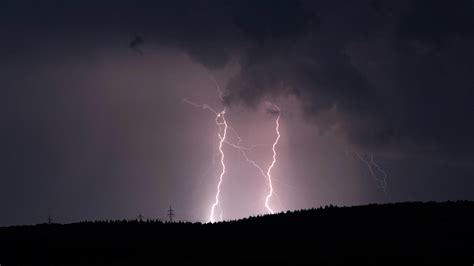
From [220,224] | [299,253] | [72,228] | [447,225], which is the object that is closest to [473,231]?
[447,225]

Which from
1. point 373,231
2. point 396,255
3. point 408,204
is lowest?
point 396,255

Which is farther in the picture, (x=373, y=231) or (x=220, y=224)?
(x=220, y=224)

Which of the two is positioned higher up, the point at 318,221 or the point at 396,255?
the point at 318,221

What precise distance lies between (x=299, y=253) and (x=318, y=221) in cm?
895

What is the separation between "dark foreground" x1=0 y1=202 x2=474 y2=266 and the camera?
103 ft

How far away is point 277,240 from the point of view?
36312mm

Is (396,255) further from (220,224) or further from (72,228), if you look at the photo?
(72,228)

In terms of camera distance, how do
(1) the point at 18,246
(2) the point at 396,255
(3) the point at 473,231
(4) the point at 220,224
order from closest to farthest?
1. (2) the point at 396,255
2. (3) the point at 473,231
3. (1) the point at 18,246
4. (4) the point at 220,224

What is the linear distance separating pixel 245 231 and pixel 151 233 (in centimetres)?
498

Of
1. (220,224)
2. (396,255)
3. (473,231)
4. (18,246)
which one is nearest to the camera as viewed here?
A: (396,255)

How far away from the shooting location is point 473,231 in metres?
36.5

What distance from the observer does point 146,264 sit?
31.1 metres

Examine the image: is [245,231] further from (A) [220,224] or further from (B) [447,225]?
(B) [447,225]

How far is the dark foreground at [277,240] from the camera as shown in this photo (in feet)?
103
